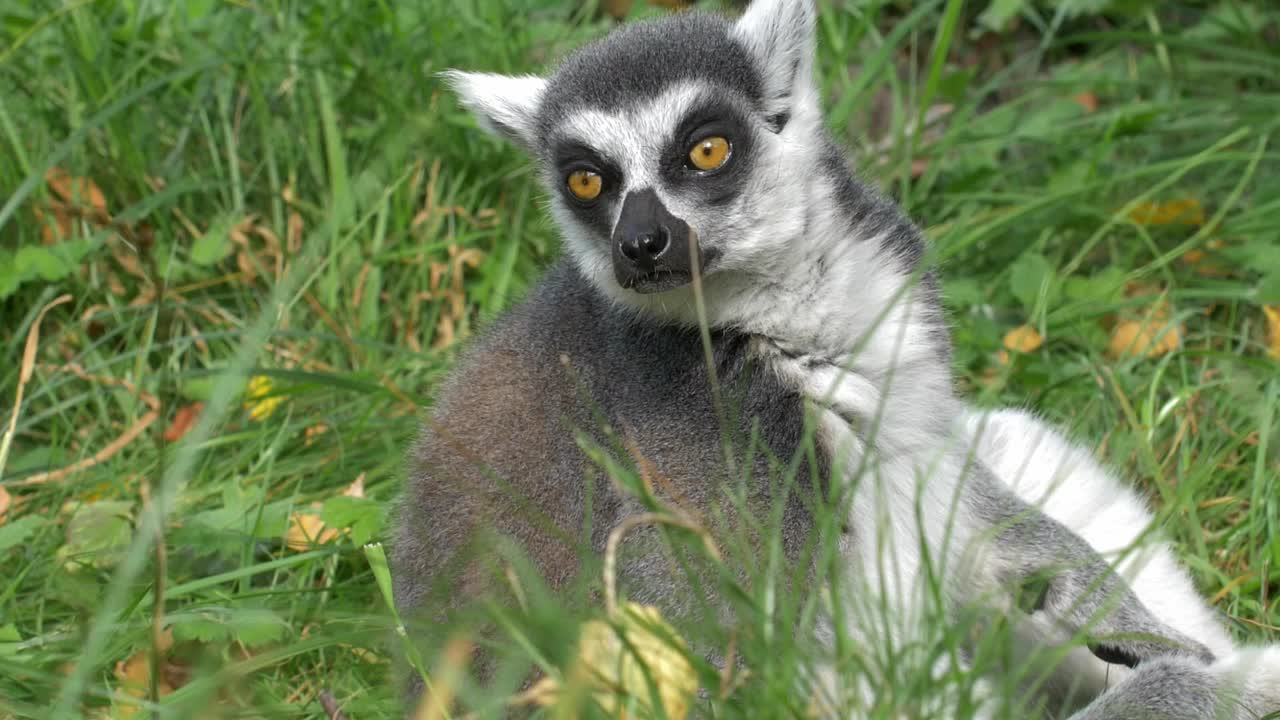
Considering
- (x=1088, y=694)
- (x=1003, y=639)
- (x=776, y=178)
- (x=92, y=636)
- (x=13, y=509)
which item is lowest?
(x=13, y=509)

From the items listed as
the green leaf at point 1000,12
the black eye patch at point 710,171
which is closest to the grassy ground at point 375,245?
the green leaf at point 1000,12

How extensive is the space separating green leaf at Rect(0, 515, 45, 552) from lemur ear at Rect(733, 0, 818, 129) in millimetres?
2251

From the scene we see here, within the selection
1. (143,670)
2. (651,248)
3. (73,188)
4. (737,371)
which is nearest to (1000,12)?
(737,371)

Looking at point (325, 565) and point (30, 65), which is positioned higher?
point (30, 65)

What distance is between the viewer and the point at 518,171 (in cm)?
470

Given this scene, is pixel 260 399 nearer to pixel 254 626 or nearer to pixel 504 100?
pixel 254 626

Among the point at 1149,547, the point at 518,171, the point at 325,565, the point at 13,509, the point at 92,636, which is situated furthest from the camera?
the point at 518,171

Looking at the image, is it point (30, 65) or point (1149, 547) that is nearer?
point (1149, 547)

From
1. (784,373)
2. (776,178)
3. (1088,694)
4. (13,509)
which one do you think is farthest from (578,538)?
(13,509)

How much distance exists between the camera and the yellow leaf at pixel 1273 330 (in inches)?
166

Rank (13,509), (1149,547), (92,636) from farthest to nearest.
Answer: (13,509)
(1149,547)
(92,636)

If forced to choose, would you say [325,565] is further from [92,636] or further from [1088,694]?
[1088,694]

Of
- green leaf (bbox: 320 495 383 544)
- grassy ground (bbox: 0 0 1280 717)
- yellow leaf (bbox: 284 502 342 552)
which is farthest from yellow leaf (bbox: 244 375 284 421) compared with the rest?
green leaf (bbox: 320 495 383 544)

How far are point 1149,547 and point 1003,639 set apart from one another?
0.97m
